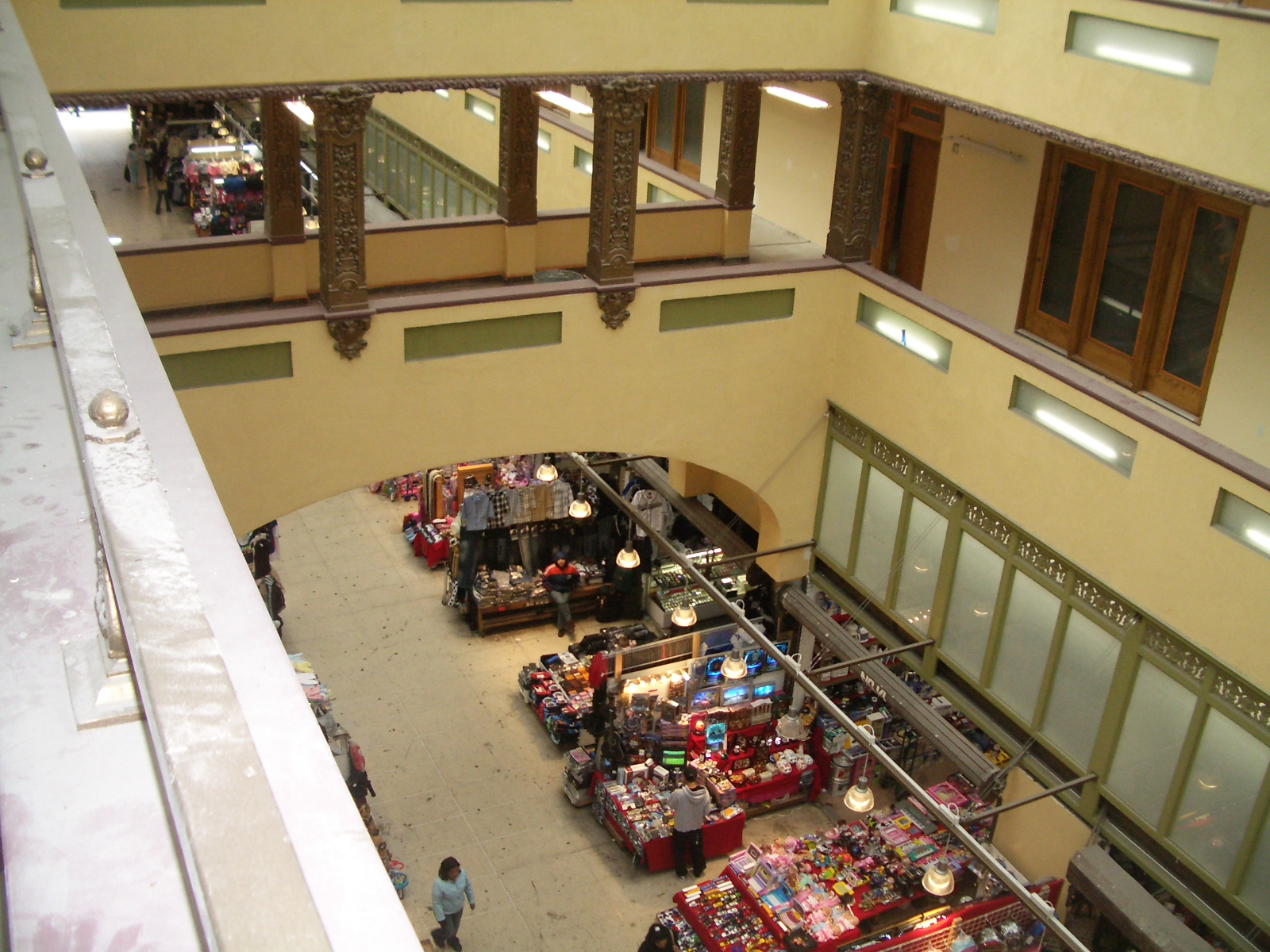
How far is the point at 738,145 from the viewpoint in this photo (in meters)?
12.9

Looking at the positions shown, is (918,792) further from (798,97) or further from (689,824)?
(798,97)

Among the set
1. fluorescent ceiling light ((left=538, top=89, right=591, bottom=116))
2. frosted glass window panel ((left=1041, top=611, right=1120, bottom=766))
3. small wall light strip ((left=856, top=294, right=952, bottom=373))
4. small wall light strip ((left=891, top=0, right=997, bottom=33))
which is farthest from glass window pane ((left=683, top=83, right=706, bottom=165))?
frosted glass window panel ((left=1041, top=611, right=1120, bottom=766))

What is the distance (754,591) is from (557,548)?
3.12 metres

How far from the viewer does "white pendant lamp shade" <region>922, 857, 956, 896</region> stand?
438 inches

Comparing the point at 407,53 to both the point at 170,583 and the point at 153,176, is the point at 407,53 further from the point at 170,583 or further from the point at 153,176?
the point at 153,176

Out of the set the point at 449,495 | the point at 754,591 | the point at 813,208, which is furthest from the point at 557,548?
the point at 813,208

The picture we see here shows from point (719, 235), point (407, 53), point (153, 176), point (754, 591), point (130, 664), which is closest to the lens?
point (130, 664)

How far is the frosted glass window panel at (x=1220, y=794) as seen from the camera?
8.93 metres

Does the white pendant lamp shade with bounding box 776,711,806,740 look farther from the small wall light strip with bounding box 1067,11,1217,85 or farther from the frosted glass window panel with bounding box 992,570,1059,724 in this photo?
the small wall light strip with bounding box 1067,11,1217,85

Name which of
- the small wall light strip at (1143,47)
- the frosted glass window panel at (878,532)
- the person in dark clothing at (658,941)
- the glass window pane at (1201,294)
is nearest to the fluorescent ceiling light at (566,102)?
the frosted glass window panel at (878,532)

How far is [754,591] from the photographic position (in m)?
14.8

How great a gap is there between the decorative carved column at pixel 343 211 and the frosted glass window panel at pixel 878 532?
5.08 m

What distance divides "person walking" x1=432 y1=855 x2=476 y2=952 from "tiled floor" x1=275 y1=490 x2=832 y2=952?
0.45 meters

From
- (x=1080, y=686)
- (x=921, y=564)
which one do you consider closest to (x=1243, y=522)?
(x=1080, y=686)
